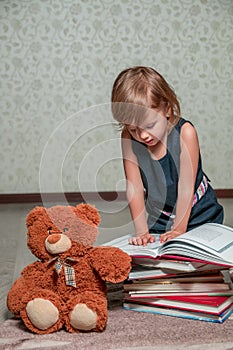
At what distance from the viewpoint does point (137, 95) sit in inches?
64.4

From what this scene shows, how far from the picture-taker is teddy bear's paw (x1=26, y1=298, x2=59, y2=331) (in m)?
1.39

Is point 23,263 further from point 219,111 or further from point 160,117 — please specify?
point 219,111

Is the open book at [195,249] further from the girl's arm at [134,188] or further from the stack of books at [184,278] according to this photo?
the girl's arm at [134,188]

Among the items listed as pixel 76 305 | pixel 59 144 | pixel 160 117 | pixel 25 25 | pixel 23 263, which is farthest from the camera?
pixel 59 144

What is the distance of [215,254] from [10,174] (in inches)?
104

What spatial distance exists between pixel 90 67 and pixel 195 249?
2511 mm

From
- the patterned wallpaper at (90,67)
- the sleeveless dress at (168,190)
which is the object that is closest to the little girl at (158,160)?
the sleeveless dress at (168,190)

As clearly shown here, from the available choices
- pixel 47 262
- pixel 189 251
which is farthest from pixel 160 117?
pixel 47 262

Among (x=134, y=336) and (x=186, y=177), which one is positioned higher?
(x=186, y=177)

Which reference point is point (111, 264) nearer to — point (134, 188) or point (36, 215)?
point (36, 215)

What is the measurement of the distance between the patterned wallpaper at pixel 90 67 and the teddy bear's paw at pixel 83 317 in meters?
2.30

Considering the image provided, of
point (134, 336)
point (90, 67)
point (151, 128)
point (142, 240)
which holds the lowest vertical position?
point (134, 336)

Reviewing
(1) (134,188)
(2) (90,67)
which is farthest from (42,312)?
(2) (90,67)

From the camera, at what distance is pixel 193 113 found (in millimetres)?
3875
